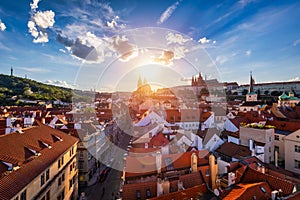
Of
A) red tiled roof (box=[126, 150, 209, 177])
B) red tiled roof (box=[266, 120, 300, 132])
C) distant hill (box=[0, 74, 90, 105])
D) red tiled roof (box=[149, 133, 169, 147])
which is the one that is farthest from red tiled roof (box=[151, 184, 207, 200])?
distant hill (box=[0, 74, 90, 105])

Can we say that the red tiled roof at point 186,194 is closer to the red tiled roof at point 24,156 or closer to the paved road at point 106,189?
the red tiled roof at point 24,156

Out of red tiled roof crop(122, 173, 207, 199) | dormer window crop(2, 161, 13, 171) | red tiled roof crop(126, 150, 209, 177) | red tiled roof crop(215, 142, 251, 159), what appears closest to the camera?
dormer window crop(2, 161, 13, 171)

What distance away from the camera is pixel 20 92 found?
121625 mm

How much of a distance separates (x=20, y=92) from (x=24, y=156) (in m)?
124

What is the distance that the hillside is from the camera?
10514 cm

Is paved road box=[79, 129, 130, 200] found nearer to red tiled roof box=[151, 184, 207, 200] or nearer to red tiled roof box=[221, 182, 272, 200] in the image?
red tiled roof box=[151, 184, 207, 200]

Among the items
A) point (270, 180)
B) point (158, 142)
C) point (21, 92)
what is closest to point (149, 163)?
point (158, 142)

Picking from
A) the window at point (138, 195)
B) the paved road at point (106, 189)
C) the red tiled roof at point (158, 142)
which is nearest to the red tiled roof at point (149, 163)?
the window at point (138, 195)

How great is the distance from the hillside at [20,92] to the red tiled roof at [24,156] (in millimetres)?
92987

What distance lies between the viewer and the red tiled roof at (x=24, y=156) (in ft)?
40.3

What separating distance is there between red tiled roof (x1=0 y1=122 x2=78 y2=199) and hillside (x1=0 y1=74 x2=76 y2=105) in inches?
3661

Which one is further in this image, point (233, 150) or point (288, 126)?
point (288, 126)

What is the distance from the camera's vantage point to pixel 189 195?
49.2ft

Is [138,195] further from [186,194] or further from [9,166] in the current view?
[9,166]
